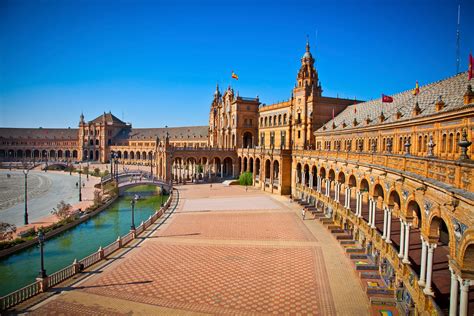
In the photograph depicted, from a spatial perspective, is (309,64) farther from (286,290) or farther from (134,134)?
(134,134)

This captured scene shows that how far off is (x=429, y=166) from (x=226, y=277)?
557 inches

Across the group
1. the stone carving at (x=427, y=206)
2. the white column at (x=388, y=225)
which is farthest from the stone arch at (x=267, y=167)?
the stone carving at (x=427, y=206)

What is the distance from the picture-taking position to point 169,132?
120688 mm

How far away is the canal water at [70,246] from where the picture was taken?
2489 cm

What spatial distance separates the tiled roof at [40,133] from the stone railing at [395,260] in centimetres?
Result: 13173

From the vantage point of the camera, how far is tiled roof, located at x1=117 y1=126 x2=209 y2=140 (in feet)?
365

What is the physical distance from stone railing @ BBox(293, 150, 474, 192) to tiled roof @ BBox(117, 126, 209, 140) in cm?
8732

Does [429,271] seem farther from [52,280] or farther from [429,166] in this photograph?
[52,280]

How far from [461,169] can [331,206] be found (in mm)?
25424

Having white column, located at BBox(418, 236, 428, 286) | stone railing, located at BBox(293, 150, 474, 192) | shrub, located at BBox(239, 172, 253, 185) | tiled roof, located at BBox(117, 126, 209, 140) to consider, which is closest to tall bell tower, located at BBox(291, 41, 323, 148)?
shrub, located at BBox(239, 172, 253, 185)

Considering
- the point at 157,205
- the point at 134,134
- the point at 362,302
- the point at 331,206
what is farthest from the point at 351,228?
the point at 134,134

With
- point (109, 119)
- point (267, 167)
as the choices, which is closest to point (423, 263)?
point (267, 167)

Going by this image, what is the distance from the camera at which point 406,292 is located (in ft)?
53.4

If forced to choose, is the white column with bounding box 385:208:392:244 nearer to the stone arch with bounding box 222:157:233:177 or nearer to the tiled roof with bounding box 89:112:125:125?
the stone arch with bounding box 222:157:233:177
